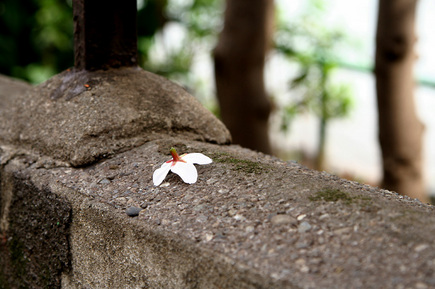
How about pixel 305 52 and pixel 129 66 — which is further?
pixel 305 52

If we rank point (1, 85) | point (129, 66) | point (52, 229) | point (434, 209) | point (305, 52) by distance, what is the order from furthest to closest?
1. point (305, 52)
2. point (1, 85)
3. point (129, 66)
4. point (52, 229)
5. point (434, 209)

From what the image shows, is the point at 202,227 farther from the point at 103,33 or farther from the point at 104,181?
the point at 103,33

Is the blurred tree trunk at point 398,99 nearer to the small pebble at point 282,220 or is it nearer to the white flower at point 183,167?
the white flower at point 183,167

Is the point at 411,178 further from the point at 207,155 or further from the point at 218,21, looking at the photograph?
the point at 218,21

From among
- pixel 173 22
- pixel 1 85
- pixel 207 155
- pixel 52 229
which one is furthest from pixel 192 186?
pixel 173 22

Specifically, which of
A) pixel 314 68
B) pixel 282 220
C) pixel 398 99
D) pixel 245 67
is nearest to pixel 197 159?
pixel 282 220

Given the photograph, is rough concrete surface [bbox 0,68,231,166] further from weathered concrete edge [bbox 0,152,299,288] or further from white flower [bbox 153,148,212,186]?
white flower [bbox 153,148,212,186]

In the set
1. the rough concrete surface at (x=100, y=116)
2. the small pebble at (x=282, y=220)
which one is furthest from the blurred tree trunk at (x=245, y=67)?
the small pebble at (x=282, y=220)
